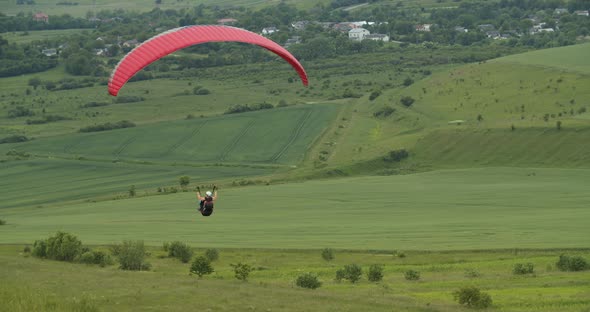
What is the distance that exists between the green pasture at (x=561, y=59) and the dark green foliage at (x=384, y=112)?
879 inches

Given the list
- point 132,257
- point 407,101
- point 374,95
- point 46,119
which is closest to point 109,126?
point 46,119

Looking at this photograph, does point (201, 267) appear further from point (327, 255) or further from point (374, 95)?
point (374, 95)

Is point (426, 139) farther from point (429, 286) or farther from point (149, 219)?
point (429, 286)

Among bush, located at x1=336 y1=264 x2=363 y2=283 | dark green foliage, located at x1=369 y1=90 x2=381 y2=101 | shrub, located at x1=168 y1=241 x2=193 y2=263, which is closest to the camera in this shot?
bush, located at x1=336 y1=264 x2=363 y2=283

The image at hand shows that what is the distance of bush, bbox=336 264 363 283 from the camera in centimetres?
4794

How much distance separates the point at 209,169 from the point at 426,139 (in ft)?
71.8

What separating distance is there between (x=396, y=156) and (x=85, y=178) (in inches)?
1133

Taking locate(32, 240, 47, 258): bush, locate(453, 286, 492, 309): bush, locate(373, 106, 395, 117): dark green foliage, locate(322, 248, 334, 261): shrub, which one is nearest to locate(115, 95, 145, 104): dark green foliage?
locate(373, 106, 395, 117): dark green foliage

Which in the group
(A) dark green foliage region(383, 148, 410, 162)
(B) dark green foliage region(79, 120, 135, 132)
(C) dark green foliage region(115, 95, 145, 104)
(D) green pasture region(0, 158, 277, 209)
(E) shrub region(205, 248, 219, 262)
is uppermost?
(C) dark green foliage region(115, 95, 145, 104)

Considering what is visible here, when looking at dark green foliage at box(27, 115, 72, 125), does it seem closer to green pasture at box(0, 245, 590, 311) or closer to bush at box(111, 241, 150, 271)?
green pasture at box(0, 245, 590, 311)

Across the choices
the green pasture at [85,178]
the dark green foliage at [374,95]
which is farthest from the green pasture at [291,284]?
the dark green foliage at [374,95]

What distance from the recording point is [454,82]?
12925 centimetres

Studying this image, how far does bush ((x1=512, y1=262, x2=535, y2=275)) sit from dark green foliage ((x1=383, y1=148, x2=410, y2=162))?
155 ft

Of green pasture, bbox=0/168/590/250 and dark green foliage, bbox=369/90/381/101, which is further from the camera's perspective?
dark green foliage, bbox=369/90/381/101
